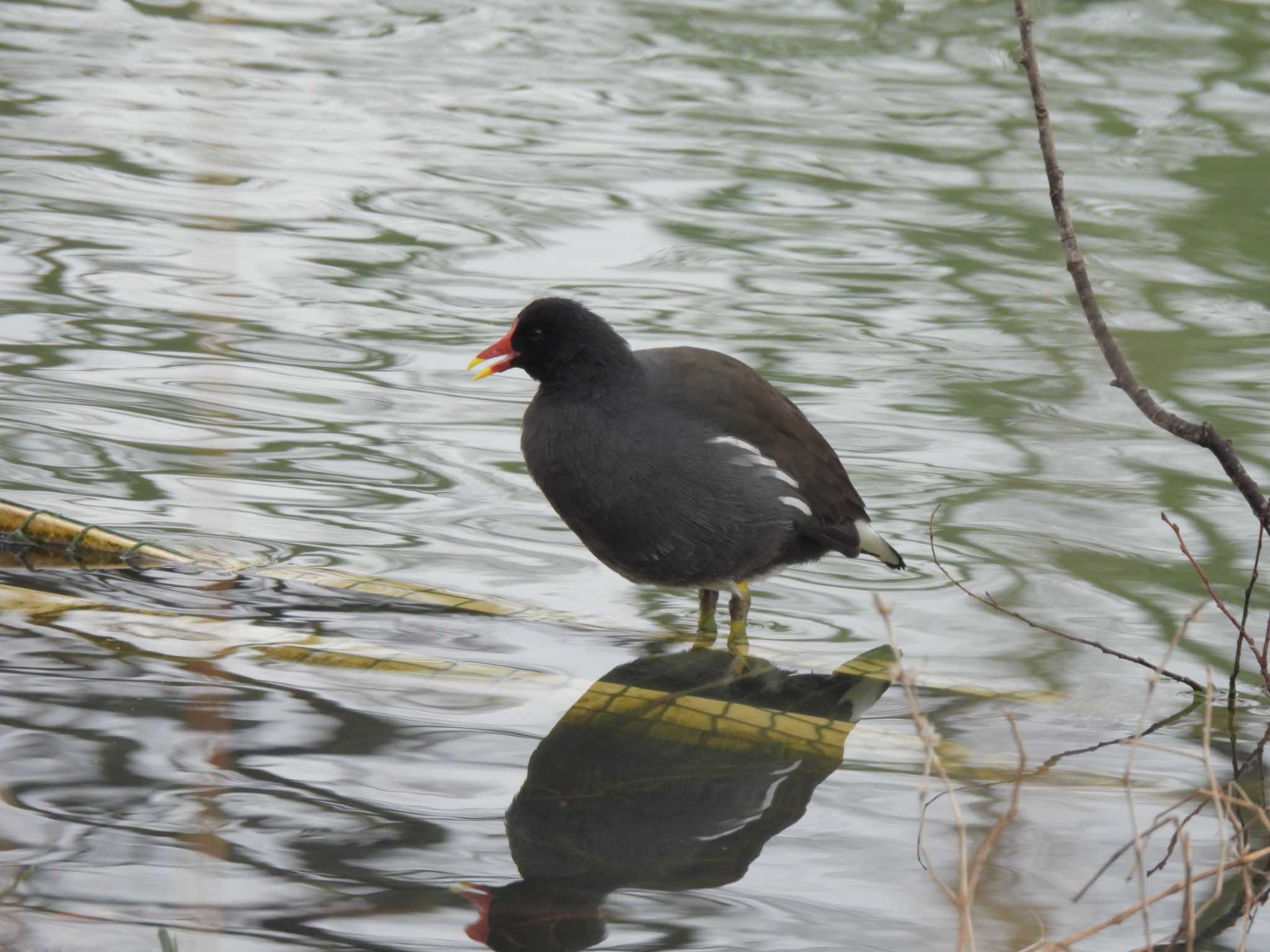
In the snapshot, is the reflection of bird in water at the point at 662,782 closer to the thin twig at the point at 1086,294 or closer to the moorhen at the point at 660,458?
the moorhen at the point at 660,458

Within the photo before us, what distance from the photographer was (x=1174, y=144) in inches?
344

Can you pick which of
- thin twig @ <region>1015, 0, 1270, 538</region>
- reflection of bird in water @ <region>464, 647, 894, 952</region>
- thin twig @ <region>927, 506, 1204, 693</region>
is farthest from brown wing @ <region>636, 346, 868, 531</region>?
thin twig @ <region>1015, 0, 1270, 538</region>

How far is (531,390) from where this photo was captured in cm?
572

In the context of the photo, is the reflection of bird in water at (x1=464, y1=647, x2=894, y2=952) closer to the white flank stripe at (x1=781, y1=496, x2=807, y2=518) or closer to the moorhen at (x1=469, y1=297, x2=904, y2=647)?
the moorhen at (x1=469, y1=297, x2=904, y2=647)

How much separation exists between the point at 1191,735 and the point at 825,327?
2981 mm

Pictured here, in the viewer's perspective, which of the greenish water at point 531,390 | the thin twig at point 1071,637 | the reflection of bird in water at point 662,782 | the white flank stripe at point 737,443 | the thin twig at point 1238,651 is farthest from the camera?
the white flank stripe at point 737,443

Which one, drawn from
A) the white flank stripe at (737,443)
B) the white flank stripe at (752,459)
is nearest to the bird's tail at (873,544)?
the white flank stripe at (752,459)

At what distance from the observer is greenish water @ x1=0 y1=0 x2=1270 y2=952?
2.90m

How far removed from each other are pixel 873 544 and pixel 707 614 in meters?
0.42

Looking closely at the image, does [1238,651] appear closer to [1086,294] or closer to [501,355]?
[1086,294]

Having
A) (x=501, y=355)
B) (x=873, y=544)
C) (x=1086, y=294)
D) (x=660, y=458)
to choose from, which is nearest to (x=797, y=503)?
(x=873, y=544)

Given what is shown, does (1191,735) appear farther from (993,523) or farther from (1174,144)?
(1174,144)

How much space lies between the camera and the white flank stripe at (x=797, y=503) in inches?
159

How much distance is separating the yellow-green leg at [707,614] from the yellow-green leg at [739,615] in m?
0.04
